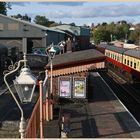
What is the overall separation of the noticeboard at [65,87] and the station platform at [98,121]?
75 centimetres

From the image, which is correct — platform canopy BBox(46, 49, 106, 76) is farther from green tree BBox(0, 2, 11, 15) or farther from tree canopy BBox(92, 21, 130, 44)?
tree canopy BBox(92, 21, 130, 44)

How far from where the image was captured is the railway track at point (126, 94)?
955 inches

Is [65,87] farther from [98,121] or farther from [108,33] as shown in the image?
[108,33]

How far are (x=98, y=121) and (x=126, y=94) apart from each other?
12215mm

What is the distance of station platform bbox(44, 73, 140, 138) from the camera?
15.4 metres

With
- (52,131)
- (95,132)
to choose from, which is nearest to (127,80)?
(95,132)

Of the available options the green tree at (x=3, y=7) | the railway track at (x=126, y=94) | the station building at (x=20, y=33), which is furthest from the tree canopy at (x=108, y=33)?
the railway track at (x=126, y=94)

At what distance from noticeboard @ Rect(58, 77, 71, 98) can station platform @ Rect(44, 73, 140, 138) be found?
751 mm

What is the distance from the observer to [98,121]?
18344 millimetres

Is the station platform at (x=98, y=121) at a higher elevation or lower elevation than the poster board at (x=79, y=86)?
lower

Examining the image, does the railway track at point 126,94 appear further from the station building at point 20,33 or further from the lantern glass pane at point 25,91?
the station building at point 20,33

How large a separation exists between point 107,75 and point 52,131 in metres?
31.1

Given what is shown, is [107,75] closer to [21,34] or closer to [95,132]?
[21,34]

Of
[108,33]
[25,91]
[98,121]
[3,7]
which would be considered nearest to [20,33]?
[3,7]
